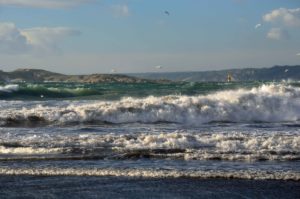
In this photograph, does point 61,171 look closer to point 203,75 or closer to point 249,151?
point 249,151

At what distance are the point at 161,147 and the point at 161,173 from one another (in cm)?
364

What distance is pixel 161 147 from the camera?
16266mm

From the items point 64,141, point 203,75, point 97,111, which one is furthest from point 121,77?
point 64,141

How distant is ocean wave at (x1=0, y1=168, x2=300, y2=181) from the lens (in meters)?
12.3

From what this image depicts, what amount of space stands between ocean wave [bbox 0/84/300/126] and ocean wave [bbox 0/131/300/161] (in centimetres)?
874

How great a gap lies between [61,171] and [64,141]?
4829 mm

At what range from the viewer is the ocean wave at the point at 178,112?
91.1ft

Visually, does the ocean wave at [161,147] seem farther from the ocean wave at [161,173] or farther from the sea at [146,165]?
the ocean wave at [161,173]

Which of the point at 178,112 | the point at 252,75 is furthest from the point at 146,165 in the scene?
the point at 252,75

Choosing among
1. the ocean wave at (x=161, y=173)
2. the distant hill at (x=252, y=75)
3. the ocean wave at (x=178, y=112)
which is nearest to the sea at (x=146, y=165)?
the ocean wave at (x=161, y=173)

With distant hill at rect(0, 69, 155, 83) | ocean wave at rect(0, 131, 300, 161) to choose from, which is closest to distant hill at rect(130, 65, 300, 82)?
distant hill at rect(0, 69, 155, 83)

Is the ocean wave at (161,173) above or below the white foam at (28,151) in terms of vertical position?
below

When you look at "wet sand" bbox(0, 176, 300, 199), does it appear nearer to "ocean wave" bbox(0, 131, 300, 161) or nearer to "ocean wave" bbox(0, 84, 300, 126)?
"ocean wave" bbox(0, 131, 300, 161)

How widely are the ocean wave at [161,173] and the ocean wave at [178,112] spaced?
1344cm
